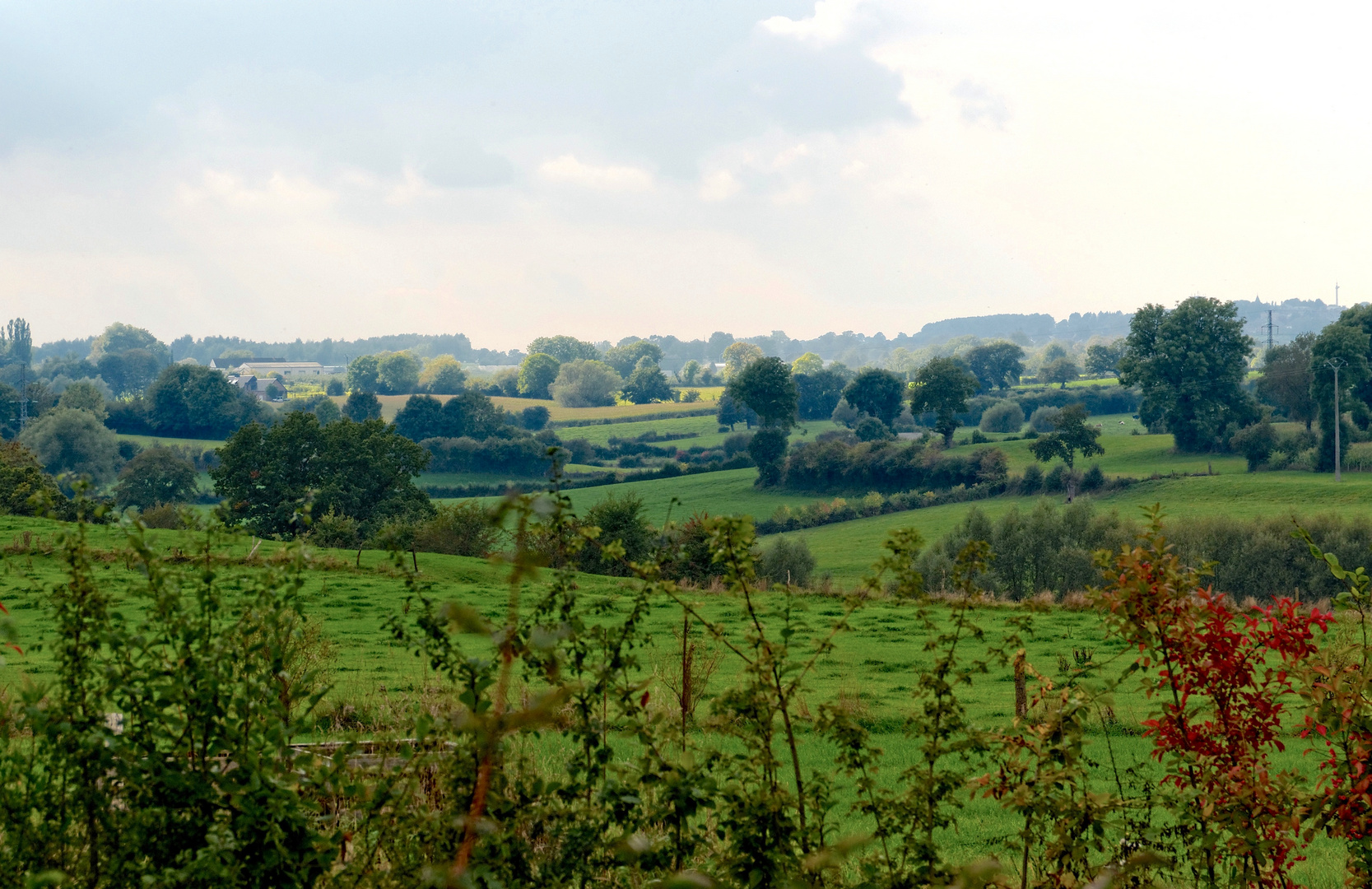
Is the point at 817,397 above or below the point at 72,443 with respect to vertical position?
above

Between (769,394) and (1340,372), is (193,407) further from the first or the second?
(1340,372)

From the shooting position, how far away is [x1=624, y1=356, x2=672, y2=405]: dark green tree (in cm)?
15225

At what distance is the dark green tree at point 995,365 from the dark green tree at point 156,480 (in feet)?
363

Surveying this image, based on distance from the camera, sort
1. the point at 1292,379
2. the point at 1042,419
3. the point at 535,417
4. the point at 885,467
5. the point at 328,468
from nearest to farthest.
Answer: the point at 328,468, the point at 885,467, the point at 1292,379, the point at 1042,419, the point at 535,417

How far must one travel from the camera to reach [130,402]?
359 ft

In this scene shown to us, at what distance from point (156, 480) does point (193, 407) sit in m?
35.5

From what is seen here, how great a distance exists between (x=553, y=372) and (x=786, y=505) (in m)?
110

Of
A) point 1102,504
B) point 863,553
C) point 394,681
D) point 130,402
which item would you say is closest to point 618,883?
point 394,681

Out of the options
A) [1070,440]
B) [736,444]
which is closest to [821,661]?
[1070,440]

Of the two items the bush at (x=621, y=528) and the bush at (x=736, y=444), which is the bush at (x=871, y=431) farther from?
the bush at (x=621, y=528)

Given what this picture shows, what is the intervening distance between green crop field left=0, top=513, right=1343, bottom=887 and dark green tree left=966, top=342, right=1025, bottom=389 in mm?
127434

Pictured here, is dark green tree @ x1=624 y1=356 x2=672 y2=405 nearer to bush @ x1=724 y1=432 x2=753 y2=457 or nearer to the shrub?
bush @ x1=724 y1=432 x2=753 y2=457

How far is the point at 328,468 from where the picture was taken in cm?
5675

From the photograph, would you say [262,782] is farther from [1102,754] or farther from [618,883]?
[1102,754]
